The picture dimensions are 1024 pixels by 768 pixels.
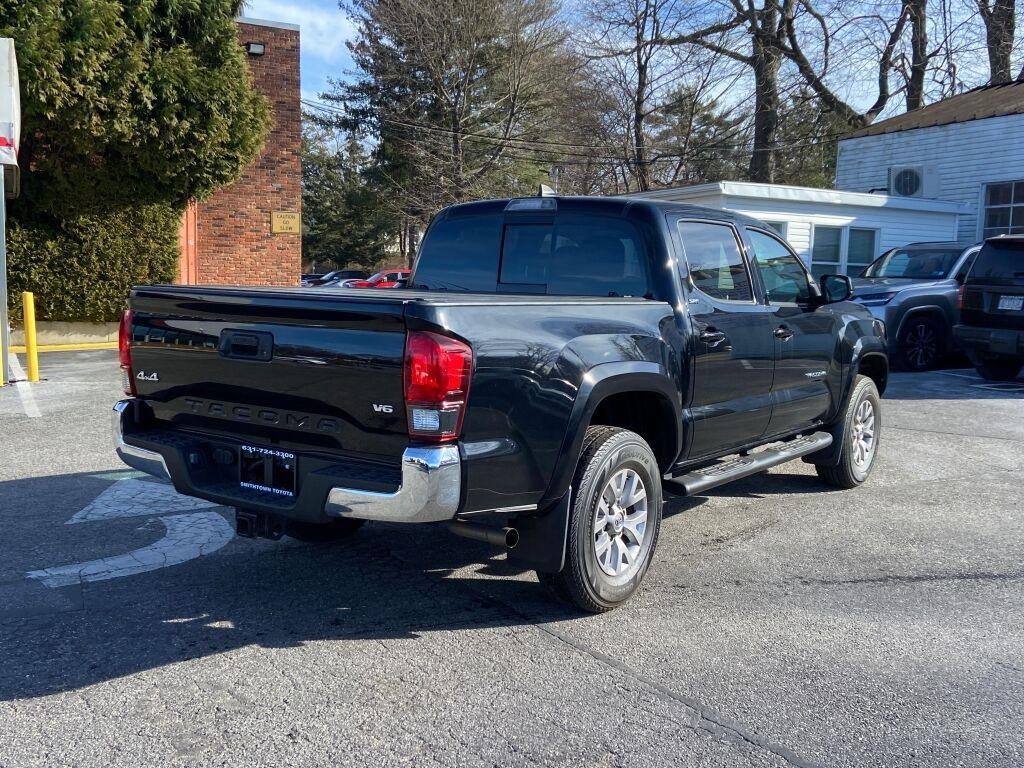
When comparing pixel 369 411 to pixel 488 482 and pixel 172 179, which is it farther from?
pixel 172 179

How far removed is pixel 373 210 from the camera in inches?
1747

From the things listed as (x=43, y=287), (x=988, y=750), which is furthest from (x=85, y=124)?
(x=988, y=750)

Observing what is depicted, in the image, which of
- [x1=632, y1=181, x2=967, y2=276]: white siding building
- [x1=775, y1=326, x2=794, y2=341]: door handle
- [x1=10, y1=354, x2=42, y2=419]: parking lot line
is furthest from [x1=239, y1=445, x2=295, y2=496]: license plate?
[x1=632, y1=181, x2=967, y2=276]: white siding building

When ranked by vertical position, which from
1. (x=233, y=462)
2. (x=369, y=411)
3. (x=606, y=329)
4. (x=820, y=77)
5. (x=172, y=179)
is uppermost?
(x=820, y=77)

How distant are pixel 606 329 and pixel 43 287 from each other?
14570 mm

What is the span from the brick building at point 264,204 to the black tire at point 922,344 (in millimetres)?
12858

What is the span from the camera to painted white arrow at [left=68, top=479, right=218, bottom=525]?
5883 millimetres

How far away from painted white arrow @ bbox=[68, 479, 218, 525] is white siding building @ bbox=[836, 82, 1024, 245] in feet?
67.4

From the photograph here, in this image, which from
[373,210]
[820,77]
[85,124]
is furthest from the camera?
[373,210]

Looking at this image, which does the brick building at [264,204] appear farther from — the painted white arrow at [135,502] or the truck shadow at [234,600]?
the truck shadow at [234,600]

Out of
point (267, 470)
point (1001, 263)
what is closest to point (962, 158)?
point (1001, 263)

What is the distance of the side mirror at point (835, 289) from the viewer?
626 centimetres

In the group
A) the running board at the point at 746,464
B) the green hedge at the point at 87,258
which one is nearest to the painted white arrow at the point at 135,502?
the running board at the point at 746,464

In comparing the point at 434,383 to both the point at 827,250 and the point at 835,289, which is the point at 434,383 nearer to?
the point at 835,289
